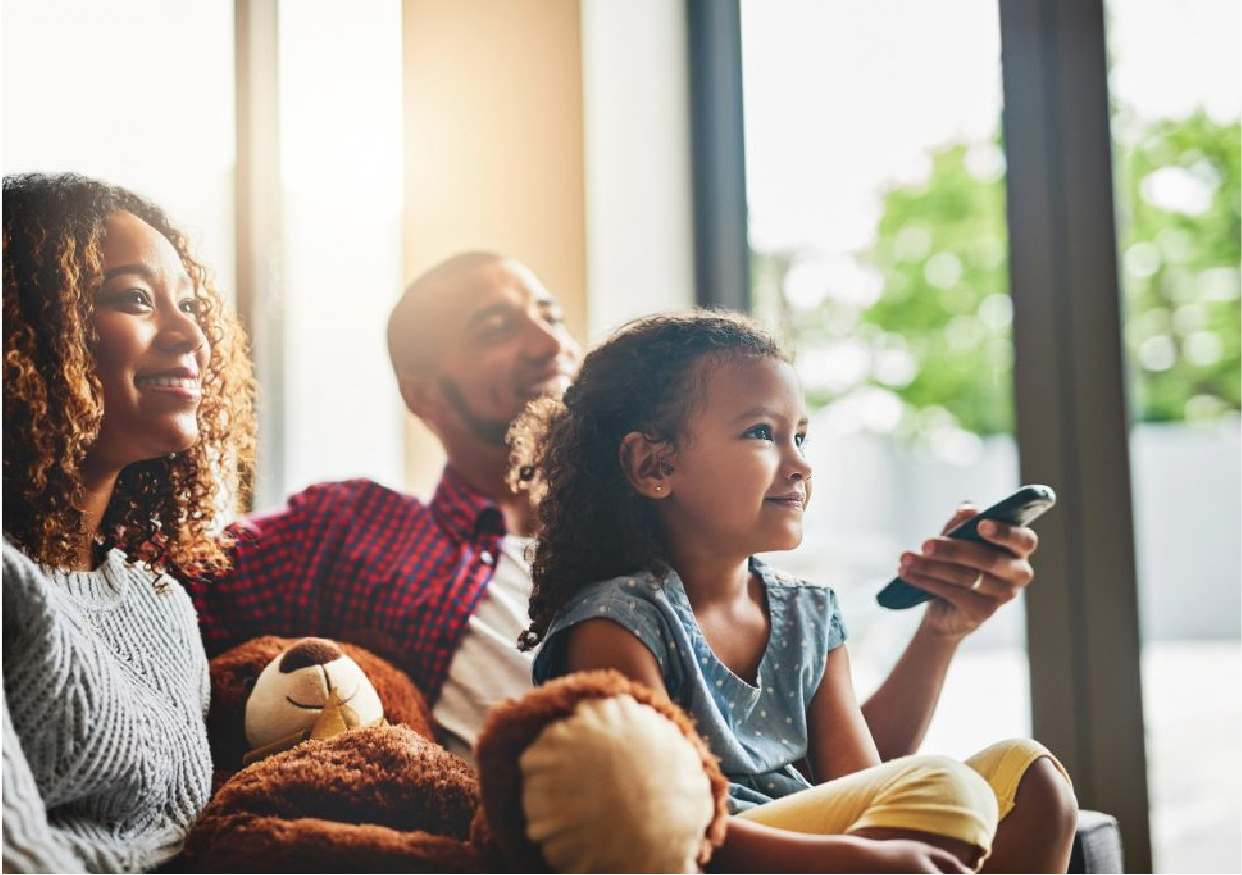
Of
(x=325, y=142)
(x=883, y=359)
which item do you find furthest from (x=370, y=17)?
(x=883, y=359)

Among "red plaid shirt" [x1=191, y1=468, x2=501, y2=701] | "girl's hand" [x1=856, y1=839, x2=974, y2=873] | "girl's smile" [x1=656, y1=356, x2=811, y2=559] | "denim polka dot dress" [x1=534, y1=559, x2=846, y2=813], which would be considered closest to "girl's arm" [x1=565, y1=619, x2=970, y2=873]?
"girl's hand" [x1=856, y1=839, x2=974, y2=873]

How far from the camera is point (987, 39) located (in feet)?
5.14

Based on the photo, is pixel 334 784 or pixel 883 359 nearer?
pixel 334 784

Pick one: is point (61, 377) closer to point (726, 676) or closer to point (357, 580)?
point (357, 580)

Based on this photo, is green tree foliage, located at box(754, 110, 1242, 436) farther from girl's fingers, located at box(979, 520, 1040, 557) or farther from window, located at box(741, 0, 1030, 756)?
girl's fingers, located at box(979, 520, 1040, 557)

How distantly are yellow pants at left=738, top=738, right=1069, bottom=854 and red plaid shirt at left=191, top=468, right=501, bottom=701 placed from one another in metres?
0.43

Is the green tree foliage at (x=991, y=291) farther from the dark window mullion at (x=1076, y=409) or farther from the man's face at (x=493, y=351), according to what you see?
the man's face at (x=493, y=351)

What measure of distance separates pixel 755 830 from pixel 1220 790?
4.51 ft

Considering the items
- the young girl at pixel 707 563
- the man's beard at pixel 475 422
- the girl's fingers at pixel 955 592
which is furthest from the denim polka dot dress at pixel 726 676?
the man's beard at pixel 475 422

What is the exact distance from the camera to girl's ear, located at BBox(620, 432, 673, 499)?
36.9 inches

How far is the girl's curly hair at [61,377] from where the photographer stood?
0.79 metres

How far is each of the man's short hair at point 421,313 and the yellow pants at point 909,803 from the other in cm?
68

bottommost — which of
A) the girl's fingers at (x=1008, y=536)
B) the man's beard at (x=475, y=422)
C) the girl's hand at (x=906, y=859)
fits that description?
the girl's hand at (x=906, y=859)

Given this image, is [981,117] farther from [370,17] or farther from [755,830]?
[755,830]
